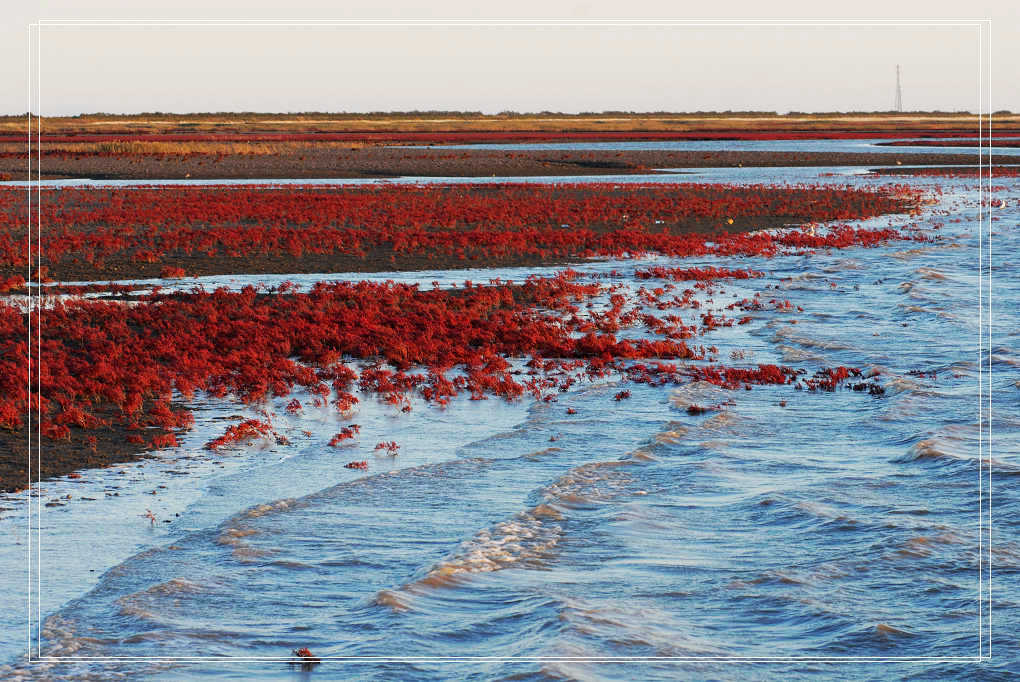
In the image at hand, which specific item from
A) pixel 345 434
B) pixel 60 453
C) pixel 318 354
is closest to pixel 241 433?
pixel 345 434

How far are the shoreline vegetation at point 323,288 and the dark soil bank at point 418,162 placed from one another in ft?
2.54

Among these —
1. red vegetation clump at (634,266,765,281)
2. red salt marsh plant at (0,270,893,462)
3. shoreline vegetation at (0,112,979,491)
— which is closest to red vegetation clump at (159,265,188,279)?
shoreline vegetation at (0,112,979,491)

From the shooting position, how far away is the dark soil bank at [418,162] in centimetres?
7075

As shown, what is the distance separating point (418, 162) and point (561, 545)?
71.9m

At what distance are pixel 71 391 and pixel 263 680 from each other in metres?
8.68

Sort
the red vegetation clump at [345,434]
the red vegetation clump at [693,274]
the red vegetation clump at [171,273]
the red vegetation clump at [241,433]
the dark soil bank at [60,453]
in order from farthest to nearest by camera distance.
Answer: the red vegetation clump at [693,274] → the red vegetation clump at [171,273] → the red vegetation clump at [345,434] → the red vegetation clump at [241,433] → the dark soil bank at [60,453]

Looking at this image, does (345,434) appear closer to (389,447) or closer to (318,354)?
(389,447)

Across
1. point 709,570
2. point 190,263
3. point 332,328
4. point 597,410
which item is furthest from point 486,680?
point 190,263

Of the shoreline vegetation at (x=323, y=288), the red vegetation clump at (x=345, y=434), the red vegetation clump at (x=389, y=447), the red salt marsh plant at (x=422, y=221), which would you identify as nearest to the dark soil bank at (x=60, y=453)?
the shoreline vegetation at (x=323, y=288)

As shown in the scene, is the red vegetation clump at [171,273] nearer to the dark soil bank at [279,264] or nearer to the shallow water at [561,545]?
the dark soil bank at [279,264]

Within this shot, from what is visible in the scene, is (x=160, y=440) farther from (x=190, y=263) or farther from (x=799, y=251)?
(x=799, y=251)

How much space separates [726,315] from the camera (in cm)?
2384

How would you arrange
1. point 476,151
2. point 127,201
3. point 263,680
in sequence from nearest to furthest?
point 263,680 < point 127,201 < point 476,151

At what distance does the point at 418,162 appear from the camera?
81062 mm
